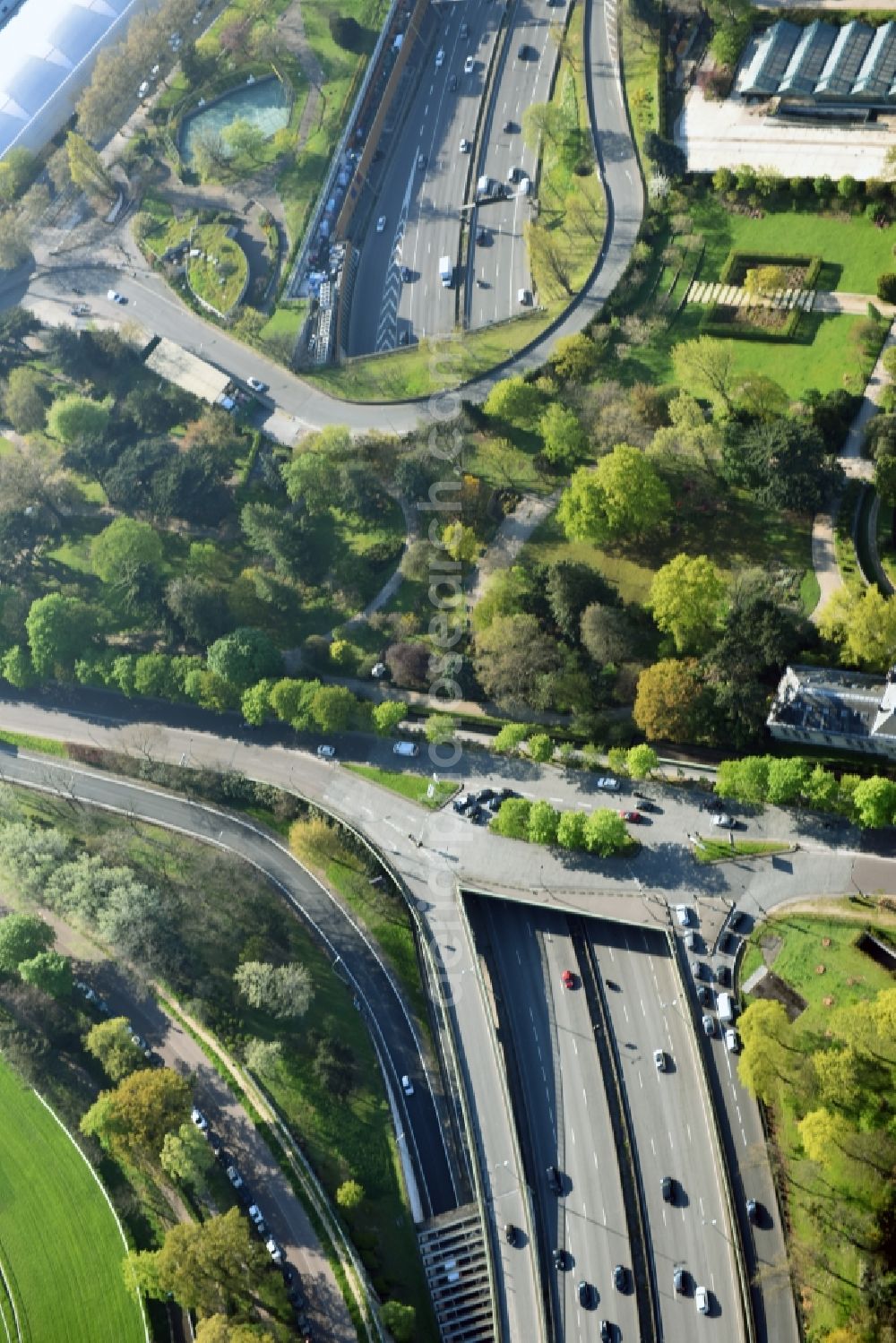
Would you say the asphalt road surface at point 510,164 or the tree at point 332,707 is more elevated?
the asphalt road surface at point 510,164

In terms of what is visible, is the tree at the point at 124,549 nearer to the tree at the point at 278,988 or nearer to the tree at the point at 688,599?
the tree at the point at 278,988

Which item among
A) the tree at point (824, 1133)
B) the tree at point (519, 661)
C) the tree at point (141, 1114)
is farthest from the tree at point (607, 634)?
the tree at point (141, 1114)

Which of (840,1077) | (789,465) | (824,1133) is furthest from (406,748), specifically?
(824,1133)

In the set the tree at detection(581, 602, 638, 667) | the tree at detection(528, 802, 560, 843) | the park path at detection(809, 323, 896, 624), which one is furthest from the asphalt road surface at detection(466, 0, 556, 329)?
the tree at detection(528, 802, 560, 843)

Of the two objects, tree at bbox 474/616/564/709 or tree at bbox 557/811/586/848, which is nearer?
tree at bbox 557/811/586/848

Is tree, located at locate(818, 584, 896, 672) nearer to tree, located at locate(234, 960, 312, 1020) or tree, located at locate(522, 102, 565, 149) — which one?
tree, located at locate(234, 960, 312, 1020)
